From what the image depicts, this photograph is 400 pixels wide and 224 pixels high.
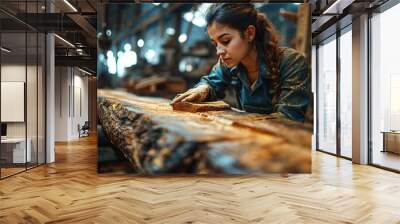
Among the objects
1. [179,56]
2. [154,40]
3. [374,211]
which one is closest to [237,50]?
[179,56]

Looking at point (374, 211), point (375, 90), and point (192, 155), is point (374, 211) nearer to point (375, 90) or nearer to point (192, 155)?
point (192, 155)

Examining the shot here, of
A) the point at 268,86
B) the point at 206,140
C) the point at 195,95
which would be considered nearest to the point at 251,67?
the point at 268,86

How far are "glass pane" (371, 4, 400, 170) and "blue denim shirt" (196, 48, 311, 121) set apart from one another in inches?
80.4

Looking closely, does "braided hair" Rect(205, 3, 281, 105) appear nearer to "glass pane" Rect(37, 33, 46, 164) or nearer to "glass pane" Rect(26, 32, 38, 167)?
"glass pane" Rect(26, 32, 38, 167)

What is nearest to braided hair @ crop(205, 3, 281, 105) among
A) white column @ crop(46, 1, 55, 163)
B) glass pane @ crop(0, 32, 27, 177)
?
glass pane @ crop(0, 32, 27, 177)

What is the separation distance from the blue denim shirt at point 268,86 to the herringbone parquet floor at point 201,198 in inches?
45.2

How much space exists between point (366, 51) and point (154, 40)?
4.53m

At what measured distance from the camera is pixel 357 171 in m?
6.87

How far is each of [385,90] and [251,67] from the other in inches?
118

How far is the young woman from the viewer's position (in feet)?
19.8

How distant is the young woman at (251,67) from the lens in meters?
6.02

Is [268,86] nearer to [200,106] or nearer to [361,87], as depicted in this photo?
[200,106]

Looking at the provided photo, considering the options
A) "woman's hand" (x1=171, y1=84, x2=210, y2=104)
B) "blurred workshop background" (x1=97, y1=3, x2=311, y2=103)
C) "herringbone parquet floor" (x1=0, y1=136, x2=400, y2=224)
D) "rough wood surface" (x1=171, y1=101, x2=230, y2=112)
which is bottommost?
"herringbone parquet floor" (x1=0, y1=136, x2=400, y2=224)

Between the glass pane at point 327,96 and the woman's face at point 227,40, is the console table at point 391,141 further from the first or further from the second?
the woman's face at point 227,40
